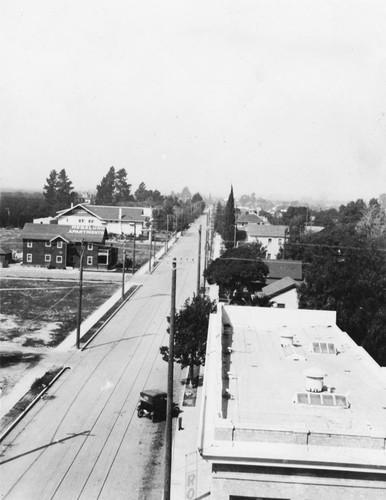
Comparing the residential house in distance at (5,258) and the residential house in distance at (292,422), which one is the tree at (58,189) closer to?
the residential house in distance at (5,258)

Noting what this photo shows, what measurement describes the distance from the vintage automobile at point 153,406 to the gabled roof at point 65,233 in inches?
1849

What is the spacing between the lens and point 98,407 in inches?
1099

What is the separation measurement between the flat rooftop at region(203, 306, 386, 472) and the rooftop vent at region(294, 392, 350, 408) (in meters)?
0.03

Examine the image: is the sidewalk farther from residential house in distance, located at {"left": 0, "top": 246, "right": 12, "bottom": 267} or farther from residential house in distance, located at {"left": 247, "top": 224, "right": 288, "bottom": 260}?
residential house in distance, located at {"left": 247, "top": 224, "right": 288, "bottom": 260}

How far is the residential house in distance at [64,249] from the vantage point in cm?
7306

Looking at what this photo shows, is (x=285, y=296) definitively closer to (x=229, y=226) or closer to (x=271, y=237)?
(x=271, y=237)

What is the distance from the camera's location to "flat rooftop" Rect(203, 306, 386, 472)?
13969mm

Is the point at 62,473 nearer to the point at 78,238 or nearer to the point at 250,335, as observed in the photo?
the point at 250,335

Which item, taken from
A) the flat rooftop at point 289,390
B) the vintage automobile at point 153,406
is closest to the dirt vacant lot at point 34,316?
the vintage automobile at point 153,406

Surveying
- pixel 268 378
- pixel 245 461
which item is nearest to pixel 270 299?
pixel 268 378

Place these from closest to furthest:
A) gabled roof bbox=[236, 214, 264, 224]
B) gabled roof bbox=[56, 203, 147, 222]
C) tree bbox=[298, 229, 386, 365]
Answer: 1. tree bbox=[298, 229, 386, 365]
2. gabled roof bbox=[56, 203, 147, 222]
3. gabled roof bbox=[236, 214, 264, 224]

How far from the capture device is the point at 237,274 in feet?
175

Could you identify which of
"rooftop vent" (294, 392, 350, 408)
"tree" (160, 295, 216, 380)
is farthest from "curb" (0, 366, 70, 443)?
"rooftop vent" (294, 392, 350, 408)

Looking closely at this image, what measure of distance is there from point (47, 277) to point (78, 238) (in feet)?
28.6
